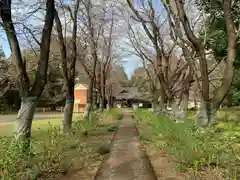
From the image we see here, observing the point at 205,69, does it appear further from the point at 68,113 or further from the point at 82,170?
the point at 68,113

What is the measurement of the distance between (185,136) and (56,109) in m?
54.5

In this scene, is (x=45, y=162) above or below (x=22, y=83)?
below

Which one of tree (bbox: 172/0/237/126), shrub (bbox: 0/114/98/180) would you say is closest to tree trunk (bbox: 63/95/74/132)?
shrub (bbox: 0/114/98/180)

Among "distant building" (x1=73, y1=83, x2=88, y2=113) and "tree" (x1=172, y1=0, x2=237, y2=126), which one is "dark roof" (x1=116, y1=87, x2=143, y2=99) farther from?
"tree" (x1=172, y1=0, x2=237, y2=126)

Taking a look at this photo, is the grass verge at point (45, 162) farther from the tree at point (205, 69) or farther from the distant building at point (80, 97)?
the distant building at point (80, 97)

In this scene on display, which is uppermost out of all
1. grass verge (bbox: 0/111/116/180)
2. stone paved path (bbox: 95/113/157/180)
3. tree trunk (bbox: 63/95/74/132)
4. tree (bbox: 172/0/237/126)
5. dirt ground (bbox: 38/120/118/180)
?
tree (bbox: 172/0/237/126)

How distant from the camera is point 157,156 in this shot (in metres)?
9.12

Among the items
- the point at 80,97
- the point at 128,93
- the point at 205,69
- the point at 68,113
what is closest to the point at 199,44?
the point at 205,69

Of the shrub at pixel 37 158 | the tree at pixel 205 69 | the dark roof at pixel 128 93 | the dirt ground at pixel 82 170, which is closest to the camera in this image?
the shrub at pixel 37 158

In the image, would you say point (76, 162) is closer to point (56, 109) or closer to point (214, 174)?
point (214, 174)

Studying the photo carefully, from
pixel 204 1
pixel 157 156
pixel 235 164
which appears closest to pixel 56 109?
pixel 204 1

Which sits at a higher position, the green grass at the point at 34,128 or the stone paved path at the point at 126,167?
the green grass at the point at 34,128

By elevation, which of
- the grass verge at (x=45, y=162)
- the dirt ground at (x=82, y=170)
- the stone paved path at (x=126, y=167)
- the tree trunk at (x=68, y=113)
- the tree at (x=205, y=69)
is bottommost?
the stone paved path at (x=126, y=167)

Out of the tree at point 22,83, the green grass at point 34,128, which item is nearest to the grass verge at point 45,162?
the tree at point 22,83
